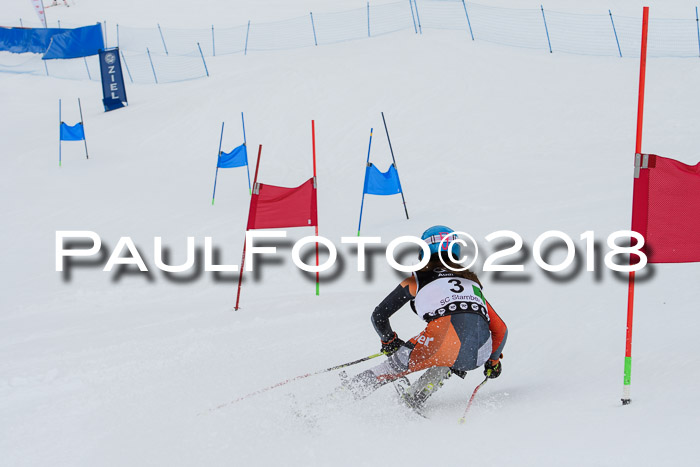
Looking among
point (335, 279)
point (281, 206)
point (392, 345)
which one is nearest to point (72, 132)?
point (335, 279)

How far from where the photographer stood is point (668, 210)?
14.3 feet

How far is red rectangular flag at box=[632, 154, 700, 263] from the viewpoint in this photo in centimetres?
431

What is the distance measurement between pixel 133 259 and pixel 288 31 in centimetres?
1902

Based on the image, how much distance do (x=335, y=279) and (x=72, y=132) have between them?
11.0m

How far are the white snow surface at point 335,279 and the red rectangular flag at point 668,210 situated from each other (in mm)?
827

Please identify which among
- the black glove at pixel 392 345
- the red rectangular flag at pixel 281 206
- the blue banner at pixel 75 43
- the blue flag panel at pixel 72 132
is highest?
the blue banner at pixel 75 43

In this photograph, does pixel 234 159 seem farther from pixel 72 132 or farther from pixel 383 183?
pixel 72 132

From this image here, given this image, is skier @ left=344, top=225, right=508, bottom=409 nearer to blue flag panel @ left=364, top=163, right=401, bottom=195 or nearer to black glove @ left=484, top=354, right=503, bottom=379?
black glove @ left=484, top=354, right=503, bottom=379

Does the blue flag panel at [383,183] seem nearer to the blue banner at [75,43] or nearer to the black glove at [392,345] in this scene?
the black glove at [392,345]

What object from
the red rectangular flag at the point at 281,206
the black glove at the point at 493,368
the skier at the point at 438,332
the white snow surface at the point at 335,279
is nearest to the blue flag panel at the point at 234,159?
the white snow surface at the point at 335,279

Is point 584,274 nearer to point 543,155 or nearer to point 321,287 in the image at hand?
point 321,287

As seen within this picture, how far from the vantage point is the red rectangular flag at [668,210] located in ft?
14.1

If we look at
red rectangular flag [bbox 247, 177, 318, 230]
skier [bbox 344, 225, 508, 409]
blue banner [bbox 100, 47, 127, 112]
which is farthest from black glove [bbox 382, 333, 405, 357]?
blue banner [bbox 100, 47, 127, 112]

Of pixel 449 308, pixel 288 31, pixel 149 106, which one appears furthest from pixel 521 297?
pixel 288 31
